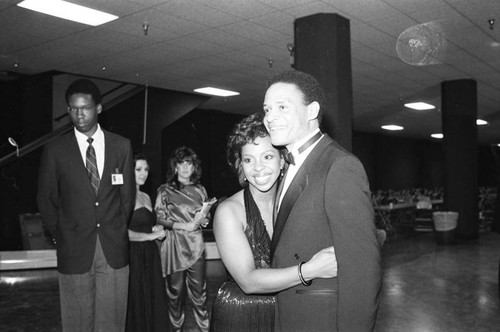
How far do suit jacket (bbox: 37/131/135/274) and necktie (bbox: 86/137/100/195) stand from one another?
Result: 0.03 m

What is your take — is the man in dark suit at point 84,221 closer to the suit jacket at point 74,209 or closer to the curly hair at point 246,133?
the suit jacket at point 74,209

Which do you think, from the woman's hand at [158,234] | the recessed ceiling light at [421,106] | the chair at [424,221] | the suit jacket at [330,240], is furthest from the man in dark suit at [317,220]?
the chair at [424,221]

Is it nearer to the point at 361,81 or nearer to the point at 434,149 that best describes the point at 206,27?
the point at 361,81

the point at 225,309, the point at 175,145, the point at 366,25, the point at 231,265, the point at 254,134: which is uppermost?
the point at 366,25

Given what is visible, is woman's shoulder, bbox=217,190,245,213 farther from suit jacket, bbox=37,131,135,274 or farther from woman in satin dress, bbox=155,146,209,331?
woman in satin dress, bbox=155,146,209,331

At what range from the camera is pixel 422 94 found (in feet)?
40.0

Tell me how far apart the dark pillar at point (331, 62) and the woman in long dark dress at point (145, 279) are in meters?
2.26

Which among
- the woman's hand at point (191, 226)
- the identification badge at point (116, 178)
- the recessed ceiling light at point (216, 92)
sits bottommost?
the woman's hand at point (191, 226)

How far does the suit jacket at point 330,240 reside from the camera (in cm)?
141

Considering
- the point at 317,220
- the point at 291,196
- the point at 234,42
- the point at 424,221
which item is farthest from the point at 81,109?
the point at 424,221

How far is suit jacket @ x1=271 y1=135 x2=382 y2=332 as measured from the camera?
4.63ft

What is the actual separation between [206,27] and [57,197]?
4.60 m

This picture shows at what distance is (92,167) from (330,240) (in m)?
1.60

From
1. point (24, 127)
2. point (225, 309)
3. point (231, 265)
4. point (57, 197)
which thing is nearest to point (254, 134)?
point (231, 265)
